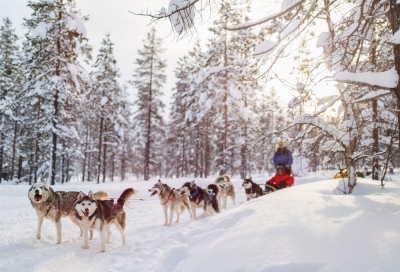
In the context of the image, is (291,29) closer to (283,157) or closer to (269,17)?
(269,17)

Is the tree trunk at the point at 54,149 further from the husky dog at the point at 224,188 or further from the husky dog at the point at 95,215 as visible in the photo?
the husky dog at the point at 95,215

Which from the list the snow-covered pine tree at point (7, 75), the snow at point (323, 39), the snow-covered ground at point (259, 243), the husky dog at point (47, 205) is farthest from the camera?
the snow-covered pine tree at point (7, 75)

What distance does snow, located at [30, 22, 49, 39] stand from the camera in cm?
1475

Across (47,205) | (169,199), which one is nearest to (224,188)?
(169,199)

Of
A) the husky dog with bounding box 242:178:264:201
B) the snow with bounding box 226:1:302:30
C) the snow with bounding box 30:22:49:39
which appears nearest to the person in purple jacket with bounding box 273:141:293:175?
the husky dog with bounding box 242:178:264:201

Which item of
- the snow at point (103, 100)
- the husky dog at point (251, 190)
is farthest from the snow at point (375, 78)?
the snow at point (103, 100)

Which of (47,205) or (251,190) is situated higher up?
(47,205)

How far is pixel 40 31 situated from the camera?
48.7 feet

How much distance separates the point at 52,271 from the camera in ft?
13.6

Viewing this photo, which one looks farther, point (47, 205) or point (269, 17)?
point (47, 205)

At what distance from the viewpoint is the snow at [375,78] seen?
3672 millimetres

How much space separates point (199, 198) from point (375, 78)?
235 inches

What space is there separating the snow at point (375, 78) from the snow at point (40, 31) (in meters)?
16.0

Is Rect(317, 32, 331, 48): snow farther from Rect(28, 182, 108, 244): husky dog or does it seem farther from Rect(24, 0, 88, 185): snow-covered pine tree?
Rect(24, 0, 88, 185): snow-covered pine tree
